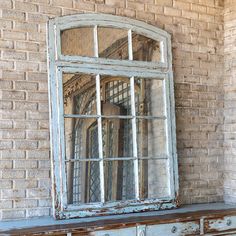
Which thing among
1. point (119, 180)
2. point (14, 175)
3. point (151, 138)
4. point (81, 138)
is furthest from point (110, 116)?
point (14, 175)

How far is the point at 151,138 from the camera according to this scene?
370cm

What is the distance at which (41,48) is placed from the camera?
331cm

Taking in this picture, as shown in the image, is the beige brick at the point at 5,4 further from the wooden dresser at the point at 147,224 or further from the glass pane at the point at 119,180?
the wooden dresser at the point at 147,224

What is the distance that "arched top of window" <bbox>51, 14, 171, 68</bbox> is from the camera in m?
3.38

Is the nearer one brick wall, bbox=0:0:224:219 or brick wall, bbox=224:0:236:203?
brick wall, bbox=0:0:224:219

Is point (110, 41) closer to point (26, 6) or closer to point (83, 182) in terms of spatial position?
point (26, 6)

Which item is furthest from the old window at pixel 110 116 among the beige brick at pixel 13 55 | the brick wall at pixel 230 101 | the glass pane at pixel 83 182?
the brick wall at pixel 230 101

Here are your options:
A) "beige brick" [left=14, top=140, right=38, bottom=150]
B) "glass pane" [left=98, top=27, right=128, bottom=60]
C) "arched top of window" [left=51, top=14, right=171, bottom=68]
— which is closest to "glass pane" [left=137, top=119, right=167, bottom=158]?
"arched top of window" [left=51, top=14, right=171, bottom=68]

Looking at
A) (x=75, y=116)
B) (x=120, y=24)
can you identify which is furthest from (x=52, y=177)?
(x=120, y=24)

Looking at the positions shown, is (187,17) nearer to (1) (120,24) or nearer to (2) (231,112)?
(1) (120,24)

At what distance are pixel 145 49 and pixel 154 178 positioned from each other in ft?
4.04

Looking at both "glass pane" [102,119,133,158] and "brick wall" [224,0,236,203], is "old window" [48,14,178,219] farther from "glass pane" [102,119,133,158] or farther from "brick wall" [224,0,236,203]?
"brick wall" [224,0,236,203]

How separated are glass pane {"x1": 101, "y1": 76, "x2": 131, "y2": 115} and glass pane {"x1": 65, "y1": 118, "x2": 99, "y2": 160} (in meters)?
0.19

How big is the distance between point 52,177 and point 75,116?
553 mm
